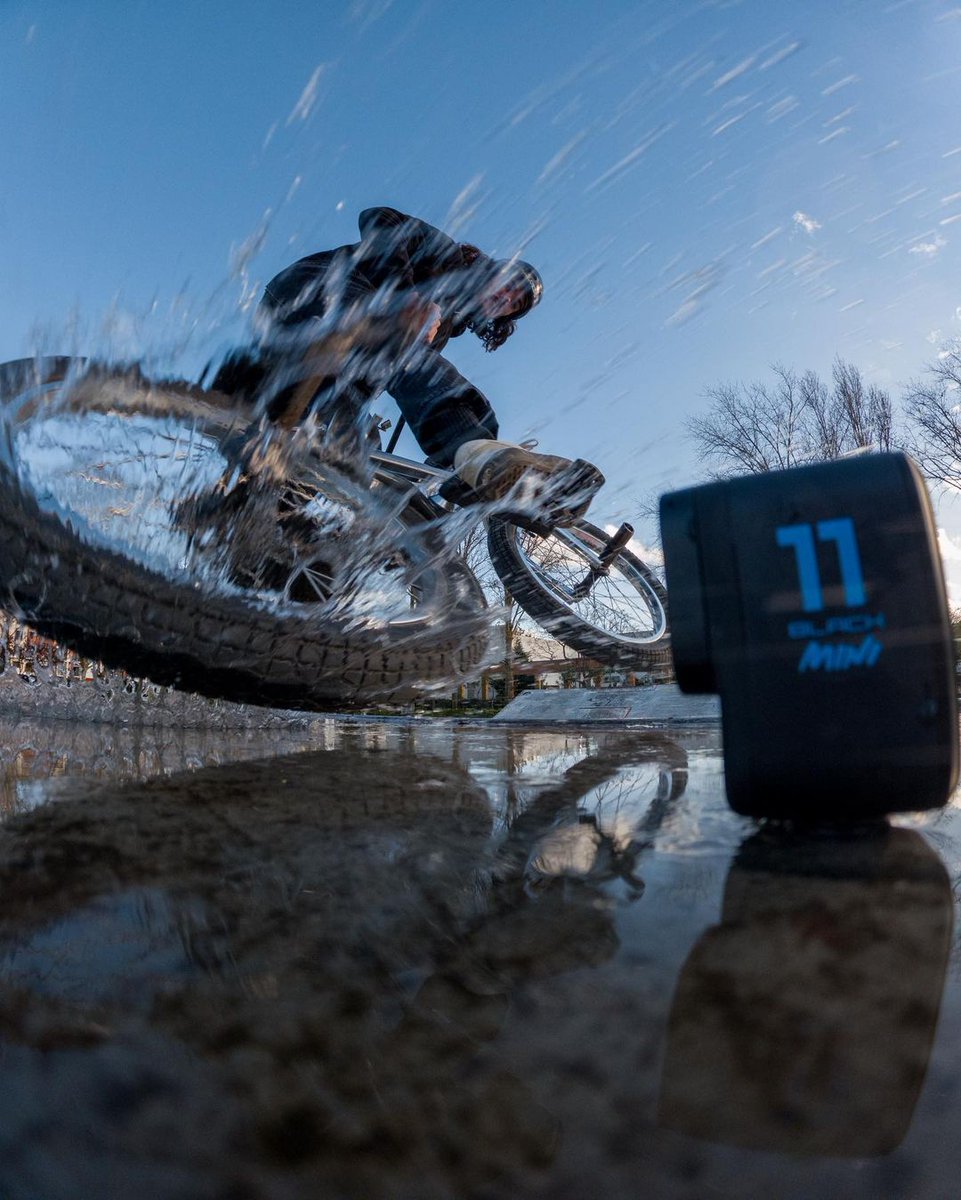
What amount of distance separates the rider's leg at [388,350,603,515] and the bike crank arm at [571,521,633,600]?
1599 mm

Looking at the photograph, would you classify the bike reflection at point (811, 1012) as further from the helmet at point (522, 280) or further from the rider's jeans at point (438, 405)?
the helmet at point (522, 280)

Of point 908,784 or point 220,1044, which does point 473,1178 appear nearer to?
point 220,1044

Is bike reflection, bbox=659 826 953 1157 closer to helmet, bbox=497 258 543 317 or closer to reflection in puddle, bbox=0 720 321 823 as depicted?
reflection in puddle, bbox=0 720 321 823

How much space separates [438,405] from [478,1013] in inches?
126

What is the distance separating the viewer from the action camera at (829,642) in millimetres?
751

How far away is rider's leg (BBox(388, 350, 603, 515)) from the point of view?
3189 mm

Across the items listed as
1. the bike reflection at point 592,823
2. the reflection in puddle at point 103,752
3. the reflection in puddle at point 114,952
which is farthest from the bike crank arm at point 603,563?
the reflection in puddle at point 114,952

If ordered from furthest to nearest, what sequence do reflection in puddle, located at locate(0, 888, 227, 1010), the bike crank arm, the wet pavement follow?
the bike crank arm → reflection in puddle, located at locate(0, 888, 227, 1010) → the wet pavement

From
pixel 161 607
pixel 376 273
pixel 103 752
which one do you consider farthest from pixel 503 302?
pixel 103 752

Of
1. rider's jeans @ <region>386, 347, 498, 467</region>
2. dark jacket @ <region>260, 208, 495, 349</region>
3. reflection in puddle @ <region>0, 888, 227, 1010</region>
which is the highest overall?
dark jacket @ <region>260, 208, 495, 349</region>

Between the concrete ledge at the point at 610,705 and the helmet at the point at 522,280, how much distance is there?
265 cm

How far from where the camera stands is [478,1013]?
46cm

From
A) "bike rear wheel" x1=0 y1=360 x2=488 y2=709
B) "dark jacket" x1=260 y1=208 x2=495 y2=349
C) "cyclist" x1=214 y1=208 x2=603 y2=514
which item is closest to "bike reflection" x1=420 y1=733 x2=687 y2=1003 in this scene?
"bike rear wheel" x1=0 y1=360 x2=488 y2=709

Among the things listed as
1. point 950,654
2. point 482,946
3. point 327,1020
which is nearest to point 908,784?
point 950,654
